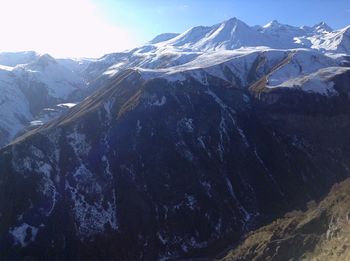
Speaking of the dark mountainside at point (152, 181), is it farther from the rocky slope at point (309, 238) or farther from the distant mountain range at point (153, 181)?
the rocky slope at point (309, 238)

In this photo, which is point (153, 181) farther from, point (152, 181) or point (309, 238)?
point (309, 238)

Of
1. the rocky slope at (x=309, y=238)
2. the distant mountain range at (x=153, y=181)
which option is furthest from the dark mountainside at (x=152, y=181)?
the rocky slope at (x=309, y=238)

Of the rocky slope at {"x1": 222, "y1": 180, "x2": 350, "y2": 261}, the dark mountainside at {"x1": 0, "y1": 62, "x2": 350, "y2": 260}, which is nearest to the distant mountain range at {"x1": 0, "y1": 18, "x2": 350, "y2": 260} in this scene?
the dark mountainside at {"x1": 0, "y1": 62, "x2": 350, "y2": 260}

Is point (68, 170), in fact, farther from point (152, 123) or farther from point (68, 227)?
point (152, 123)

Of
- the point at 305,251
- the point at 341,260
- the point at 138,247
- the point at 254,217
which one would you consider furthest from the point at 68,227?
the point at 341,260

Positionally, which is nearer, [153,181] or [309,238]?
[309,238]

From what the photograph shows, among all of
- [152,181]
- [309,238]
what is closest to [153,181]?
[152,181]

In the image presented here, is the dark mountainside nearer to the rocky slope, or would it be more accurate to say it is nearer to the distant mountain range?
the distant mountain range

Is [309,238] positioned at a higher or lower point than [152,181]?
lower
